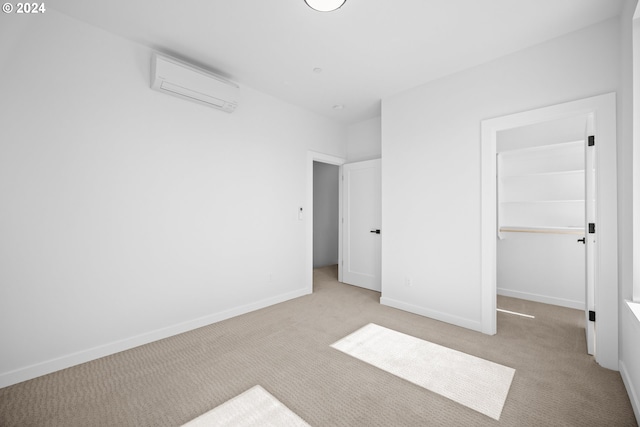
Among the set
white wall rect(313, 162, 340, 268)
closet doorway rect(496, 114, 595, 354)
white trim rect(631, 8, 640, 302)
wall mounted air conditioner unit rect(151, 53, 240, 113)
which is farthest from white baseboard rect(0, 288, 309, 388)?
closet doorway rect(496, 114, 595, 354)

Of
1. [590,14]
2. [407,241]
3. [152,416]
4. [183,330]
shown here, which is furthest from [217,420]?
[590,14]

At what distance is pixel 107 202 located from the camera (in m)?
2.44

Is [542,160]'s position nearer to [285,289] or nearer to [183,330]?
[285,289]

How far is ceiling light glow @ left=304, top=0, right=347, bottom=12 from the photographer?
2.03 metres

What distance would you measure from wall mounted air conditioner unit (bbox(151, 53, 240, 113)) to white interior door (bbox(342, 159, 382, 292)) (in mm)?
2292

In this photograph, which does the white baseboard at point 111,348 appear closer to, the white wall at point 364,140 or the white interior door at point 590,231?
the white wall at point 364,140

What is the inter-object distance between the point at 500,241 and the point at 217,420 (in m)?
4.25

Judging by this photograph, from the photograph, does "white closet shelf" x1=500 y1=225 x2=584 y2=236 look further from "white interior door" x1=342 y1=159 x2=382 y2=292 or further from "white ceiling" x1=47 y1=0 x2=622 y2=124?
"white ceiling" x1=47 y1=0 x2=622 y2=124

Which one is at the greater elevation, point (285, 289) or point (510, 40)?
point (510, 40)

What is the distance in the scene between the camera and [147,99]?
2.67 m

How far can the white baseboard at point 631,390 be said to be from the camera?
1625 millimetres

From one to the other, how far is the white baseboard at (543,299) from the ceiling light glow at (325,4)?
4.29m

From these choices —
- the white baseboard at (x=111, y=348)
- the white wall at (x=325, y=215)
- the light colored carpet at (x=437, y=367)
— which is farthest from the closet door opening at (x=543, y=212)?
the white baseboard at (x=111, y=348)

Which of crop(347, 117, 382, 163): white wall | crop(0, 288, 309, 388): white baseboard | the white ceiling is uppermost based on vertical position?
the white ceiling
